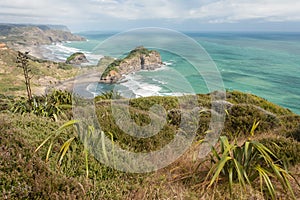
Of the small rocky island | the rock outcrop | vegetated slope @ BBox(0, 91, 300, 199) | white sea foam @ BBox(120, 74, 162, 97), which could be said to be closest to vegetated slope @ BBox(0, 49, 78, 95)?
the rock outcrop

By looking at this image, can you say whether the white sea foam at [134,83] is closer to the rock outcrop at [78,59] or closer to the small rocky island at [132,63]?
the small rocky island at [132,63]

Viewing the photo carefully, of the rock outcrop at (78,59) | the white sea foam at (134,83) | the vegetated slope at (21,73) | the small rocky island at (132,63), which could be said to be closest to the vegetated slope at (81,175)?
the small rocky island at (132,63)

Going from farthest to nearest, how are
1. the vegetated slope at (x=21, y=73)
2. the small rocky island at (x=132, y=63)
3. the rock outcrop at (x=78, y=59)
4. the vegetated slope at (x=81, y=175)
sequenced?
the vegetated slope at (x=21, y=73) < the rock outcrop at (x=78, y=59) < the small rocky island at (x=132, y=63) < the vegetated slope at (x=81, y=175)

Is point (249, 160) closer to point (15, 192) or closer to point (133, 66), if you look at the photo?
point (15, 192)

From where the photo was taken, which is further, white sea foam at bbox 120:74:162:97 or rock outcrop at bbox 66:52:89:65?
white sea foam at bbox 120:74:162:97

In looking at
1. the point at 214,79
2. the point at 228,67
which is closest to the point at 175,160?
the point at 214,79

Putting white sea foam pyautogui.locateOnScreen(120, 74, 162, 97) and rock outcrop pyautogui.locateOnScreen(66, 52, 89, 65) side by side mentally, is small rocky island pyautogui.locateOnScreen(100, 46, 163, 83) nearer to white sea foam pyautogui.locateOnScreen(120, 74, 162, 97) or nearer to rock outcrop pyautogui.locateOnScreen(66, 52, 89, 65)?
white sea foam pyautogui.locateOnScreen(120, 74, 162, 97)

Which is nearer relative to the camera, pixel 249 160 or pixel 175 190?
pixel 175 190

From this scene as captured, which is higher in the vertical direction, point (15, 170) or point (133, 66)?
point (133, 66)
